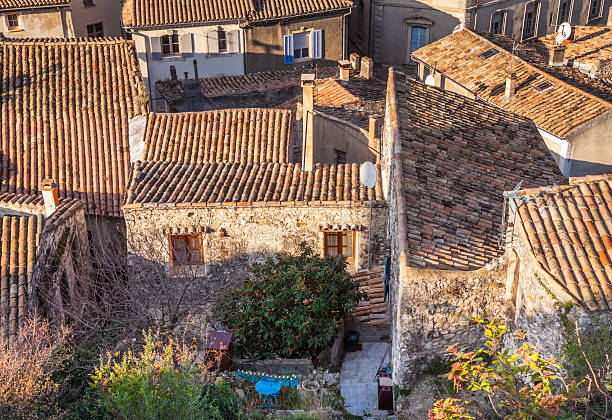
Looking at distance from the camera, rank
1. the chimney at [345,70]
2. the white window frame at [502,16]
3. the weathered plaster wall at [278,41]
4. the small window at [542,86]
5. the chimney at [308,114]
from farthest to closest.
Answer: the white window frame at [502,16] → the weathered plaster wall at [278,41] → the chimney at [345,70] → the small window at [542,86] → the chimney at [308,114]

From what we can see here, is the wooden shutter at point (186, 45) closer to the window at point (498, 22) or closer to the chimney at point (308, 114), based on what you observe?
the chimney at point (308, 114)

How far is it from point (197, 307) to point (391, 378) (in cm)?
523

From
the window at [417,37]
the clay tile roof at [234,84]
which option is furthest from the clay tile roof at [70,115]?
the window at [417,37]

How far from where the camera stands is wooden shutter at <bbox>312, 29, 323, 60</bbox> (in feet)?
113

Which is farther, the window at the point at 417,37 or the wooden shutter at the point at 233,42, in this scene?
the window at the point at 417,37

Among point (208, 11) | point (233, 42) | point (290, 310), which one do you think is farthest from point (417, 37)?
point (290, 310)

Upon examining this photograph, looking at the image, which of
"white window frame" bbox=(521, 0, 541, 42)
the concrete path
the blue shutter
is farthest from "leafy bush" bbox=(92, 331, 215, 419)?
"white window frame" bbox=(521, 0, 541, 42)

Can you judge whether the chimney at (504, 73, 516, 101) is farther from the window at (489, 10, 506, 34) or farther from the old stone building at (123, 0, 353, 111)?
the window at (489, 10, 506, 34)

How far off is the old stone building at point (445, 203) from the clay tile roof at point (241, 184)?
1.40 metres

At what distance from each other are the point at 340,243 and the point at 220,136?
652cm

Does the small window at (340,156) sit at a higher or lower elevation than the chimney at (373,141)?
lower

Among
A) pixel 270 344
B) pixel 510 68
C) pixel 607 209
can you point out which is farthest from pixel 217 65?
pixel 607 209

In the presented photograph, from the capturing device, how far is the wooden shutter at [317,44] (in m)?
34.6

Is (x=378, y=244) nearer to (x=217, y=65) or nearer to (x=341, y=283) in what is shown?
(x=341, y=283)
